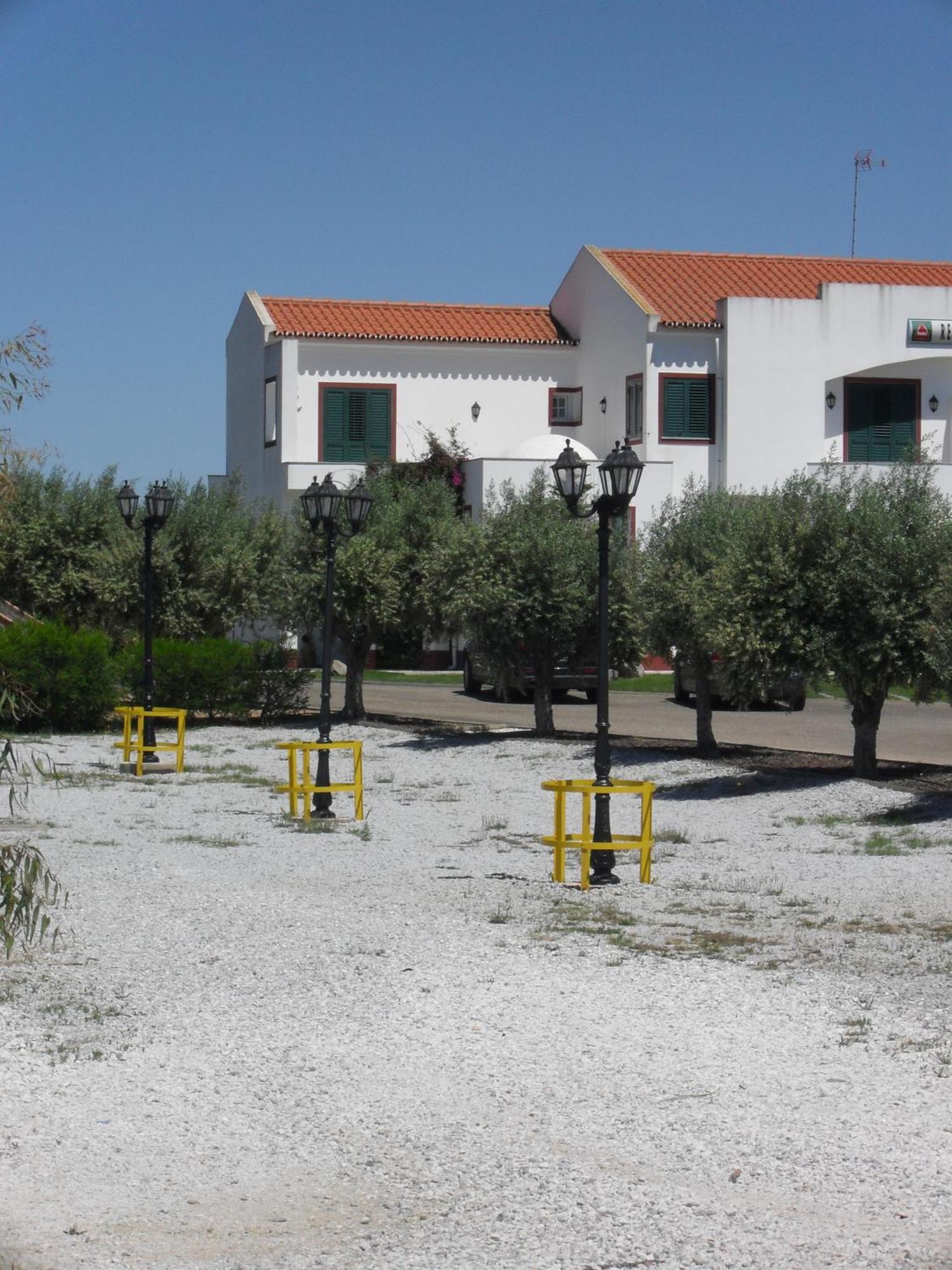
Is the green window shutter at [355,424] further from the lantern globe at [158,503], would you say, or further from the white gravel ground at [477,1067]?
the white gravel ground at [477,1067]

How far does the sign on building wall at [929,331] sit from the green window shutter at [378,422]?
13628 millimetres

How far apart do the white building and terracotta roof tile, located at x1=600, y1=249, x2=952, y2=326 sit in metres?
0.07

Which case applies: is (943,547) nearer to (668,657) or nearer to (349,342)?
(668,657)

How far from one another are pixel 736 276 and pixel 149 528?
25.0m

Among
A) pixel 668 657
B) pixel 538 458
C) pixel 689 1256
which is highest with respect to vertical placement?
pixel 538 458

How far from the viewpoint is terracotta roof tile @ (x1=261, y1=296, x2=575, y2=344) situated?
42.1 metres

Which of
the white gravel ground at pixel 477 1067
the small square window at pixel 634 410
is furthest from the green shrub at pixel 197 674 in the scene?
the small square window at pixel 634 410

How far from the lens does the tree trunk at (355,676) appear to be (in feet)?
93.9

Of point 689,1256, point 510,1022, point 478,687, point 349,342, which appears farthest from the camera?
point 349,342

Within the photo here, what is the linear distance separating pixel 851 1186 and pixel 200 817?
11.8m

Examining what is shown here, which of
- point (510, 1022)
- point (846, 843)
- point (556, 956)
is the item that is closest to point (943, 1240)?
point (510, 1022)

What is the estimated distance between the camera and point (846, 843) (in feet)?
48.3

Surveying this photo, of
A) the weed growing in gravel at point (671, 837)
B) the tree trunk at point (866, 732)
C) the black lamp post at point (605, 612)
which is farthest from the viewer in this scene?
the tree trunk at point (866, 732)

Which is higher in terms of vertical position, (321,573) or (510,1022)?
(321,573)
